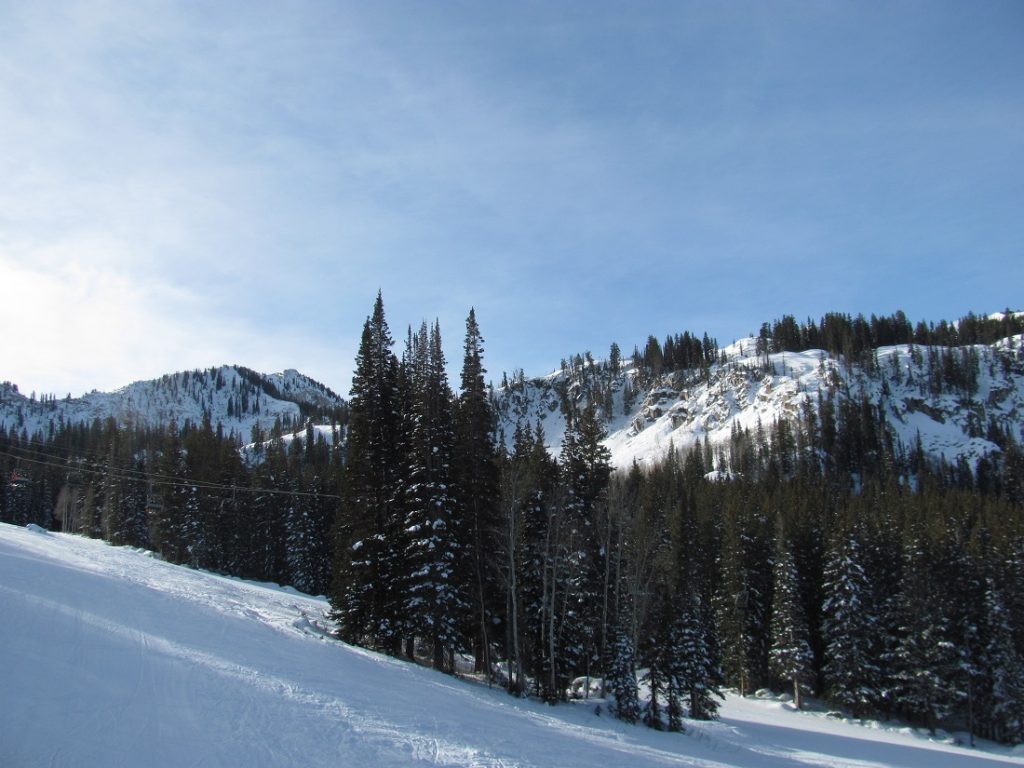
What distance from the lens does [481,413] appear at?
35062 millimetres

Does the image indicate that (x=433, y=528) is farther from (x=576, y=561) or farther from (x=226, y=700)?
(x=226, y=700)

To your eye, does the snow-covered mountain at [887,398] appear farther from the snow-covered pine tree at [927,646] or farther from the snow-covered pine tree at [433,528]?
the snow-covered pine tree at [433,528]

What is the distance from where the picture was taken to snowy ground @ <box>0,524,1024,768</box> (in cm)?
1115

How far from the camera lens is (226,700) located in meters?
14.1

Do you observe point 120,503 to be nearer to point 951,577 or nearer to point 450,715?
point 450,715

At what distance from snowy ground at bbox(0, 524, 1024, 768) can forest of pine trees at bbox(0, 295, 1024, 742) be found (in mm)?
4135

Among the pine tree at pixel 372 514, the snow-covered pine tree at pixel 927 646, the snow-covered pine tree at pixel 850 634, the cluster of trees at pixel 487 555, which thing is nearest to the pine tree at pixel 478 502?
the cluster of trees at pixel 487 555

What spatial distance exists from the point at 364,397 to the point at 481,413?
6769 millimetres

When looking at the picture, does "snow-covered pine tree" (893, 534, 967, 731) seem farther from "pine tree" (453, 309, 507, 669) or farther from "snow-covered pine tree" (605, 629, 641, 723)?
"pine tree" (453, 309, 507, 669)

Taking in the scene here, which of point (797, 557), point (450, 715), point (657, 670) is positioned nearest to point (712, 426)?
point (797, 557)

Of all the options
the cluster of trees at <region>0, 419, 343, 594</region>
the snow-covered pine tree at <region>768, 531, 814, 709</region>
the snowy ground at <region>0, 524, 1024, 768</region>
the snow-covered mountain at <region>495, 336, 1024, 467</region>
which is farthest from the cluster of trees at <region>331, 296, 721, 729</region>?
the snow-covered mountain at <region>495, 336, 1024, 467</region>

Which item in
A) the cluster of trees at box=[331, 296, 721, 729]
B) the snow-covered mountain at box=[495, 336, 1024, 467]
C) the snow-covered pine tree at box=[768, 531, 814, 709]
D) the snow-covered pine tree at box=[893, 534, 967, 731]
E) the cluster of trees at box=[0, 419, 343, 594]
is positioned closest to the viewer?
the cluster of trees at box=[331, 296, 721, 729]

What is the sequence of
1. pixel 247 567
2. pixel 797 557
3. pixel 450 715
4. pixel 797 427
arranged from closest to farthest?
pixel 450 715, pixel 797 557, pixel 247 567, pixel 797 427

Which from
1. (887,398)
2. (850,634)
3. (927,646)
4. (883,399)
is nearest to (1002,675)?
(927,646)
